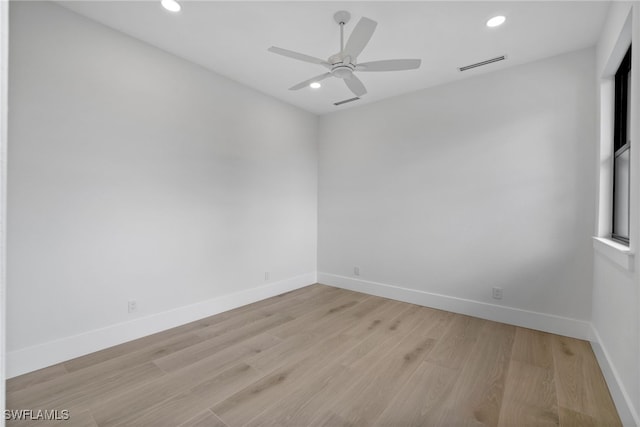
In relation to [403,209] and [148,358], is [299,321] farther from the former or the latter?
[403,209]

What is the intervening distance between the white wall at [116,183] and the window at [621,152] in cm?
353

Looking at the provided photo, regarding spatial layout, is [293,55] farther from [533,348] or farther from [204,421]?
[533,348]

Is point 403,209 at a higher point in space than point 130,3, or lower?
lower

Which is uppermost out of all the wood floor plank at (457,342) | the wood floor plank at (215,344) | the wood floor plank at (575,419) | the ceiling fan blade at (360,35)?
the ceiling fan blade at (360,35)

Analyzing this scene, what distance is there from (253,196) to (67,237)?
1.89 meters

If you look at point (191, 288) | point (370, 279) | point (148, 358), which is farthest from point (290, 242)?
point (148, 358)

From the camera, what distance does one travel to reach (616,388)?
1.74 m

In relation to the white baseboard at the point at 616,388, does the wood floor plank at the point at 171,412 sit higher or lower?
lower

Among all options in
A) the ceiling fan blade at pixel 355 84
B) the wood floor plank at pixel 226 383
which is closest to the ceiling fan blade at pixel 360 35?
the ceiling fan blade at pixel 355 84

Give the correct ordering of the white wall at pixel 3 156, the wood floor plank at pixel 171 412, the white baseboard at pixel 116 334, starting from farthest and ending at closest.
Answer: the white baseboard at pixel 116 334
the wood floor plank at pixel 171 412
the white wall at pixel 3 156

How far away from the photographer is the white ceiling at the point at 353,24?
215 cm

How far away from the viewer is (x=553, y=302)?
2771 mm

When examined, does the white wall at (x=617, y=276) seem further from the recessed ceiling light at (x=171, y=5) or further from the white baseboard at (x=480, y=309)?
the recessed ceiling light at (x=171, y=5)

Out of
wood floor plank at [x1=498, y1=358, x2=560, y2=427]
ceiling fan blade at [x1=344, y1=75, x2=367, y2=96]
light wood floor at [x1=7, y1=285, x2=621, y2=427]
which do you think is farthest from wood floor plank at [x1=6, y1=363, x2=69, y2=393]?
ceiling fan blade at [x1=344, y1=75, x2=367, y2=96]
